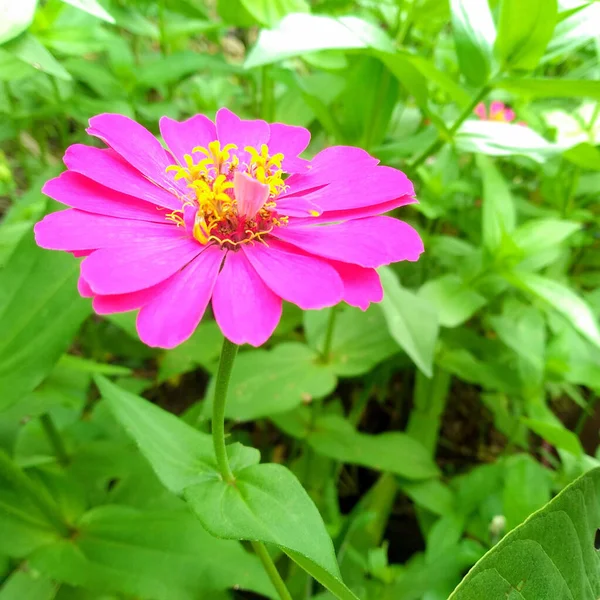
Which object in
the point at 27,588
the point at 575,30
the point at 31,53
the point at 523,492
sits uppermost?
the point at 31,53

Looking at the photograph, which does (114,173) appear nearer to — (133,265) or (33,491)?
(133,265)

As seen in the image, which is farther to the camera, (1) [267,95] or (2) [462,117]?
(1) [267,95]

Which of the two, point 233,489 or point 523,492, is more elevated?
point 233,489

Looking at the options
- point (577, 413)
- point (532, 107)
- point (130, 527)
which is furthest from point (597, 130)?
point (130, 527)

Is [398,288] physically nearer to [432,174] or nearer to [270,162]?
[432,174]

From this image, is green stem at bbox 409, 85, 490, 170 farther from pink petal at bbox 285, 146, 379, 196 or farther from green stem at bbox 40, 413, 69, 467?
green stem at bbox 40, 413, 69, 467

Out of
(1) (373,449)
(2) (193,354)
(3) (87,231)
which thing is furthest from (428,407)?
(3) (87,231)

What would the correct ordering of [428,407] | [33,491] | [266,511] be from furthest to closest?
[428,407] < [33,491] < [266,511]

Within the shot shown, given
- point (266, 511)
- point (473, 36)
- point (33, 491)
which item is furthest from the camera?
point (473, 36)
